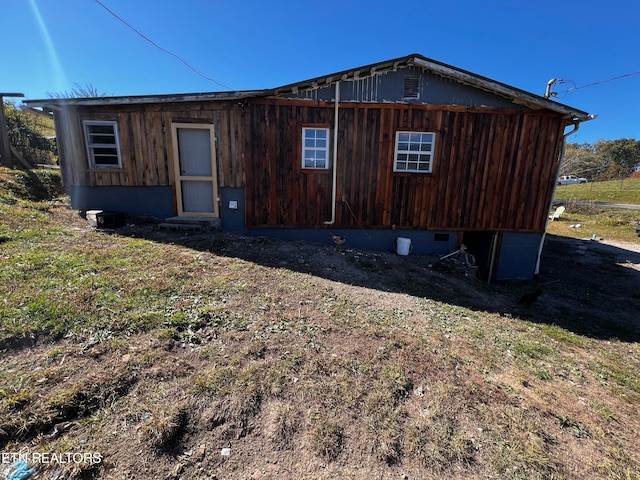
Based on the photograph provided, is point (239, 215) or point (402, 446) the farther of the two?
point (239, 215)

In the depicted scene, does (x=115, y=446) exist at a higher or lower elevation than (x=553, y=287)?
higher

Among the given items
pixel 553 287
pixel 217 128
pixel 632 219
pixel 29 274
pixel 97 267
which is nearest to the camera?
pixel 29 274

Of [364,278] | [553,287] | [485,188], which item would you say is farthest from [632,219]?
[364,278]

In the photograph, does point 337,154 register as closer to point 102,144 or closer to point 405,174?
point 405,174

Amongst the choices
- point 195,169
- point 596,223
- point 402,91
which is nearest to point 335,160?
point 402,91

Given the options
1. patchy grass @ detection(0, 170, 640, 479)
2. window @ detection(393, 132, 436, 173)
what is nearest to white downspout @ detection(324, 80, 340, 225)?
window @ detection(393, 132, 436, 173)

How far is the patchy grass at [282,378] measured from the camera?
78.5 inches

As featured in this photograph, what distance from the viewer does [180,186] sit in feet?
24.4

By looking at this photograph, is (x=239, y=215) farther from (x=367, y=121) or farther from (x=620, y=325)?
(x=620, y=325)

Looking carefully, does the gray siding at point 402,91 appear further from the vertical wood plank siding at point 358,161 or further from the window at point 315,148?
the window at point 315,148

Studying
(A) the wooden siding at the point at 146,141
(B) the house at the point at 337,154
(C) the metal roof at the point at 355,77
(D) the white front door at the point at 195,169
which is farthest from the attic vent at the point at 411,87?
(D) the white front door at the point at 195,169

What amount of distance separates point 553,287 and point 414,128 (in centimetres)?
540

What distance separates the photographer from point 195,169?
24.3 feet

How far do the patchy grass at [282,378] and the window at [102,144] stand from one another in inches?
115
